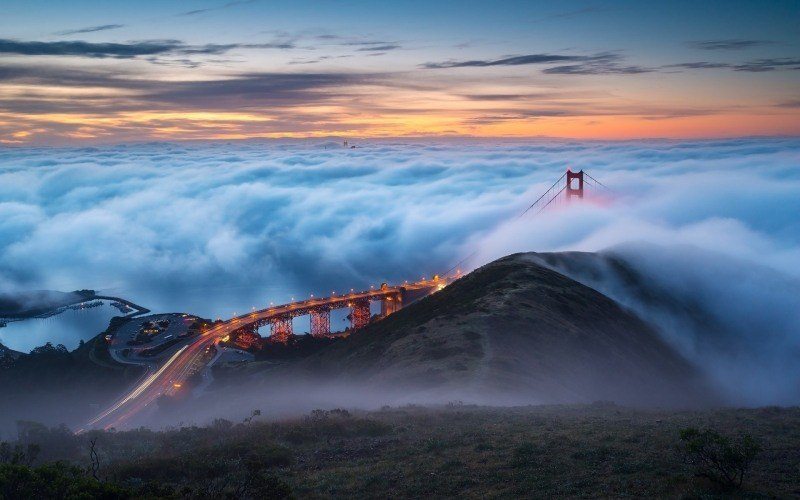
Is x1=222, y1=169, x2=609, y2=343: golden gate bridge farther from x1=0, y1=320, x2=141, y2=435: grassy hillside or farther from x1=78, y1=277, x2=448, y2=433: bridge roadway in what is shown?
x1=0, y1=320, x2=141, y2=435: grassy hillside

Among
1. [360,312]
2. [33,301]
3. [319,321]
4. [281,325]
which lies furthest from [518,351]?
[33,301]

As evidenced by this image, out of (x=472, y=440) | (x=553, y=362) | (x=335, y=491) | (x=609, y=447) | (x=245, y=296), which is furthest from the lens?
(x=245, y=296)

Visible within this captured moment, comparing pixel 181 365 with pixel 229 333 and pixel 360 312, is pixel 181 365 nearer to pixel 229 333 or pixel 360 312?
pixel 229 333

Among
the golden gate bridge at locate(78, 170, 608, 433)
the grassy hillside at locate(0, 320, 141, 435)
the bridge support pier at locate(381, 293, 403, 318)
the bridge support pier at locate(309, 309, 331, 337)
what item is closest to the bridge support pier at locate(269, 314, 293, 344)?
the golden gate bridge at locate(78, 170, 608, 433)

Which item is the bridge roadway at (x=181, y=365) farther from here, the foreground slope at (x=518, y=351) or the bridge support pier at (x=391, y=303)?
the foreground slope at (x=518, y=351)

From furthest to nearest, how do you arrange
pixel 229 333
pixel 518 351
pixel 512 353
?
pixel 229 333 → pixel 518 351 → pixel 512 353

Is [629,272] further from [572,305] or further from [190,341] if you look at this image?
[190,341]

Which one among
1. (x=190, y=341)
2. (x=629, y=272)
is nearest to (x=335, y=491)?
(x=629, y=272)
